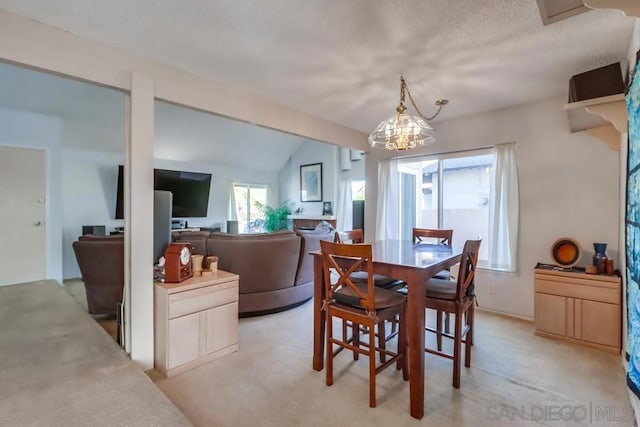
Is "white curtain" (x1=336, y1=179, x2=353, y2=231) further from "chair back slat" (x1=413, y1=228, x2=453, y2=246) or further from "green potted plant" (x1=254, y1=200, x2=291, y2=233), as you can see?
"chair back slat" (x1=413, y1=228, x2=453, y2=246)

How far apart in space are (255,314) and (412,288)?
2142mm

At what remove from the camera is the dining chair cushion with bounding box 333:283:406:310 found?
195cm

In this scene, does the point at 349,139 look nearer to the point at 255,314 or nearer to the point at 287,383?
the point at 255,314

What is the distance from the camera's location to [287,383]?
206cm

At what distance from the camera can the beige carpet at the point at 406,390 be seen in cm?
172

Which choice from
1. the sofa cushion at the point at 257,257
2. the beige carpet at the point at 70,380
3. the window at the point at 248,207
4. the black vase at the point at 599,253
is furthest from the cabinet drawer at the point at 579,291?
the window at the point at 248,207

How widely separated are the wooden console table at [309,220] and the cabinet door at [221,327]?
420 centimetres

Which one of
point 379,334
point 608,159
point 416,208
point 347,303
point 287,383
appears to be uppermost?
point 608,159

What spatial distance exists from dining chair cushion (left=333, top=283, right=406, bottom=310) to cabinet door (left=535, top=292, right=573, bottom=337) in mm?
1727

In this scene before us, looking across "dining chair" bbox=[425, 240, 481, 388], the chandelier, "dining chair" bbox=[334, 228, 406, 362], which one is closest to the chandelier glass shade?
the chandelier

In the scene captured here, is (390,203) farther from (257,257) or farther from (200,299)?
(200,299)

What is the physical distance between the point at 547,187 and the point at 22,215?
22.2 ft

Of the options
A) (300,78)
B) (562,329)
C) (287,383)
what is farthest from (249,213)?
(562,329)

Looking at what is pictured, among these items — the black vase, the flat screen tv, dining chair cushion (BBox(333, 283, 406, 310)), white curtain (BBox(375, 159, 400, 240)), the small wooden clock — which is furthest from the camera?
the flat screen tv
